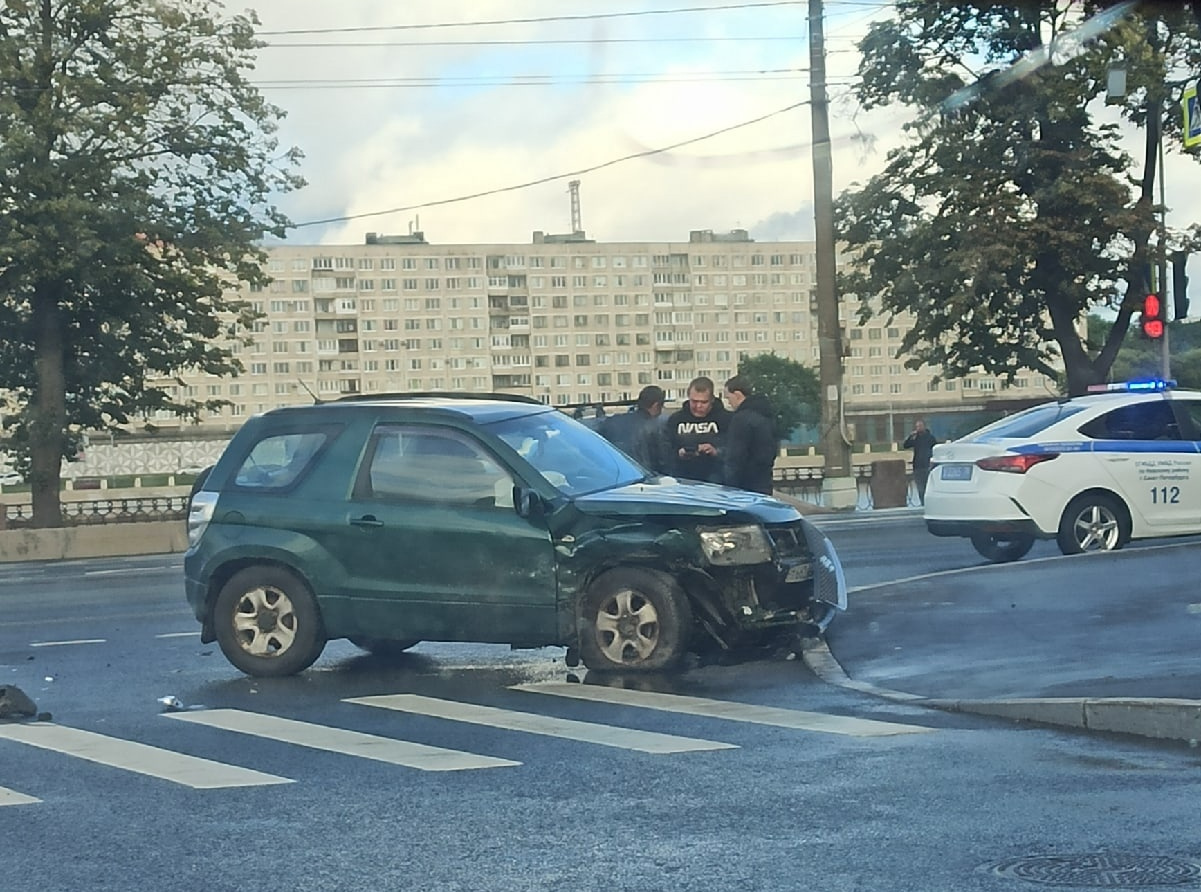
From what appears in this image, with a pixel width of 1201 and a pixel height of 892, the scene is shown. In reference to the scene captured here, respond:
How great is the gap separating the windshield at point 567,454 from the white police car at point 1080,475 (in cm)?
520

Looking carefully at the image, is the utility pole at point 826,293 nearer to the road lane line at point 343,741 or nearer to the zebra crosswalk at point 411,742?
the zebra crosswalk at point 411,742

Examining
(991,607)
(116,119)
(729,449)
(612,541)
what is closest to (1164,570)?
(991,607)

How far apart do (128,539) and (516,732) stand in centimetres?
2226

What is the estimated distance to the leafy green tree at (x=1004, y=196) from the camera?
43406mm

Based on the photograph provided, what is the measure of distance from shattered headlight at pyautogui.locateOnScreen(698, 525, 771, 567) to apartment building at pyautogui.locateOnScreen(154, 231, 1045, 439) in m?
75.2

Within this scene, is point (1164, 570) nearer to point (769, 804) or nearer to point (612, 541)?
point (612, 541)

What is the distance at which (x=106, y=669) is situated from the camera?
41.4 feet

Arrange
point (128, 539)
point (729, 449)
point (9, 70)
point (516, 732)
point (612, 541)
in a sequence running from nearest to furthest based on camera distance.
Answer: point (516, 732), point (612, 541), point (729, 449), point (128, 539), point (9, 70)

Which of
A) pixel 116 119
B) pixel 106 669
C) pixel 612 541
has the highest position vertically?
pixel 116 119

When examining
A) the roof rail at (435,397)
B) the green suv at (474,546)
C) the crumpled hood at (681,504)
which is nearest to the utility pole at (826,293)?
the roof rail at (435,397)

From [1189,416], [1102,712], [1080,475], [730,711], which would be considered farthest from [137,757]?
[1189,416]

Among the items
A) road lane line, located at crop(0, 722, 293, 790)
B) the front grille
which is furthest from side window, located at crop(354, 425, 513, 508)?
road lane line, located at crop(0, 722, 293, 790)

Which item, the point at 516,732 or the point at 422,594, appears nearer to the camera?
the point at 516,732

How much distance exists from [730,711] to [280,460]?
3910mm
